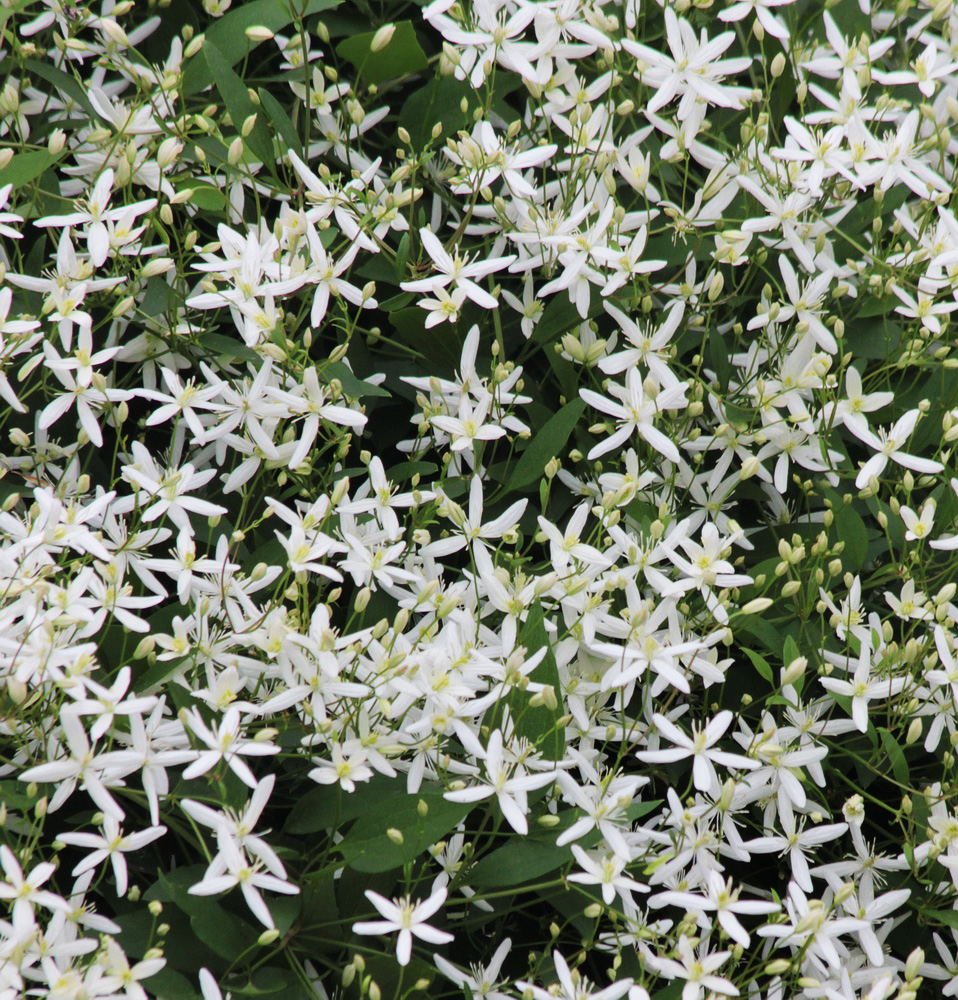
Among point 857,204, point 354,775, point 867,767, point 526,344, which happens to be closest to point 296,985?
point 354,775

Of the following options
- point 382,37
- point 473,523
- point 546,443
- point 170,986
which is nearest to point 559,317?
point 546,443

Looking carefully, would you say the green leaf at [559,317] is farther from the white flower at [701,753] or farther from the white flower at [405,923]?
the white flower at [405,923]

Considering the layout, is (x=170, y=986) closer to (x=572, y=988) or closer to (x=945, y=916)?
Answer: (x=572, y=988)

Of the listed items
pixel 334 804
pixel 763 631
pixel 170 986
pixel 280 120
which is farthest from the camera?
pixel 280 120

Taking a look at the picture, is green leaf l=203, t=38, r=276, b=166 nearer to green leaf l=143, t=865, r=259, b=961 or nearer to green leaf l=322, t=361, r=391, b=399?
green leaf l=322, t=361, r=391, b=399

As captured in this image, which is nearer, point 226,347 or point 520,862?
point 520,862

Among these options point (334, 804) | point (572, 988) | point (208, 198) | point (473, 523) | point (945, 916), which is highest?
point (208, 198)
